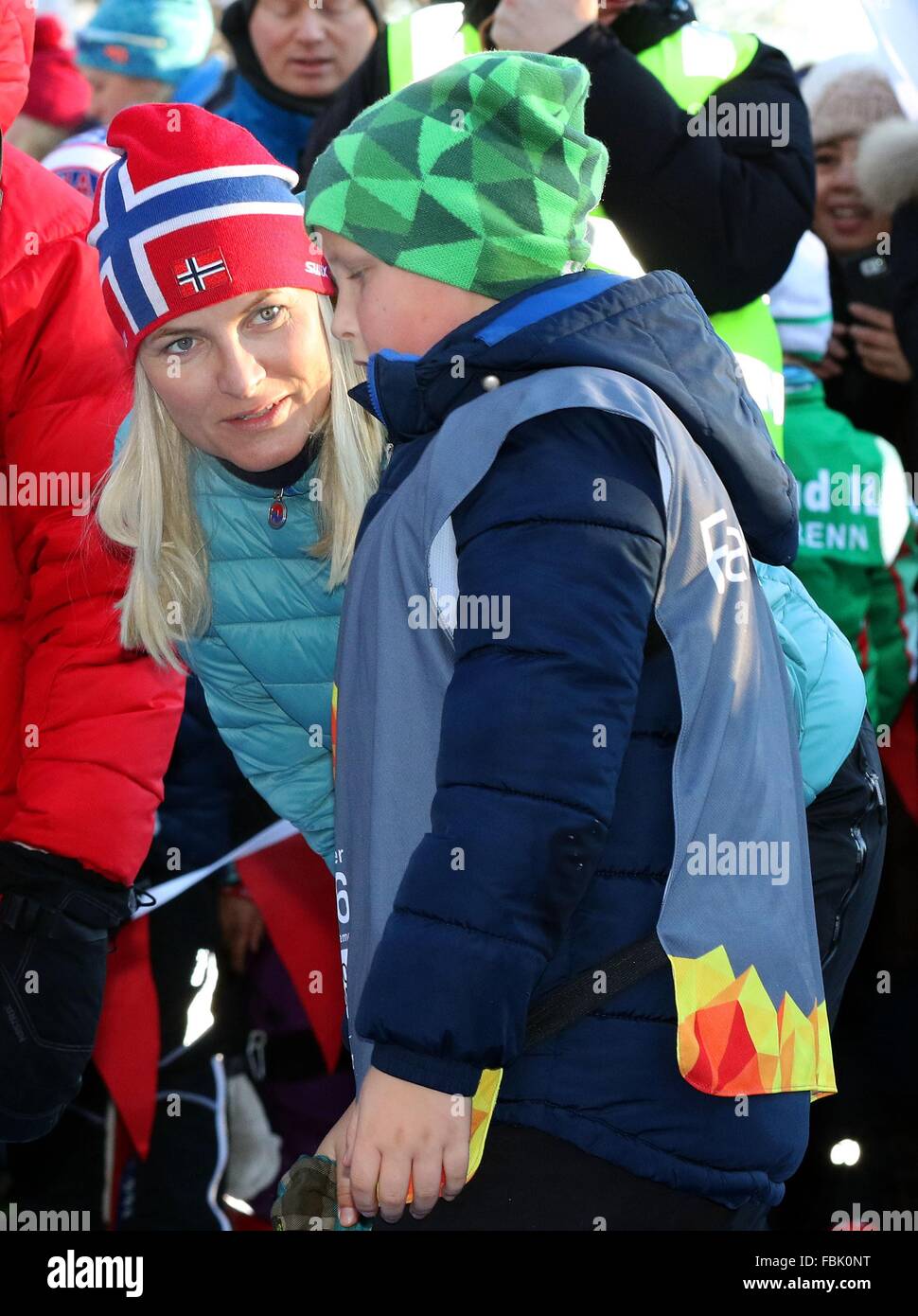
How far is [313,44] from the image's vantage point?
11.2ft

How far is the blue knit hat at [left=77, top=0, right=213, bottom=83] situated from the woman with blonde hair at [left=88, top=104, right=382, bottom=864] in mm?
1430

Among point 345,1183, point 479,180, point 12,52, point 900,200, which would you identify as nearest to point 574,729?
point 345,1183

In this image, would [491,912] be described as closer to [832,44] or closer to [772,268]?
[772,268]

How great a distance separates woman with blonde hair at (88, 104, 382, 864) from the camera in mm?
2225

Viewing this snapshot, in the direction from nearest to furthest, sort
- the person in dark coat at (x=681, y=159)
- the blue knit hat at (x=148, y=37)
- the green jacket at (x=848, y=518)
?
the person in dark coat at (x=681, y=159)
the green jacket at (x=848, y=518)
the blue knit hat at (x=148, y=37)

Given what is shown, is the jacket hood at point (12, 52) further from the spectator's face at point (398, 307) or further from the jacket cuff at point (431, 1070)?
the jacket cuff at point (431, 1070)

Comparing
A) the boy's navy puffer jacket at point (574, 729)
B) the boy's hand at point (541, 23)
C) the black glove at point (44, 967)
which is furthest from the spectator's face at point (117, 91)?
the boy's navy puffer jacket at point (574, 729)

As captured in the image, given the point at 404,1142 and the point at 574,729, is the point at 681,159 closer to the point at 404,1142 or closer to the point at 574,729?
the point at 574,729

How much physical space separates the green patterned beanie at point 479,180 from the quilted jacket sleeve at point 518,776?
32 centimetres

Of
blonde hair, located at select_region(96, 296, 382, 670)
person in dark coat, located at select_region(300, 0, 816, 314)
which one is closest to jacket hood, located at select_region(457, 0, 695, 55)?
person in dark coat, located at select_region(300, 0, 816, 314)

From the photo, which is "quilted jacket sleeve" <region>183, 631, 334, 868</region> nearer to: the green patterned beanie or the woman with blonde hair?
the woman with blonde hair

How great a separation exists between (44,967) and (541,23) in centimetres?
162

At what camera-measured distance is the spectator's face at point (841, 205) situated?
372 cm
